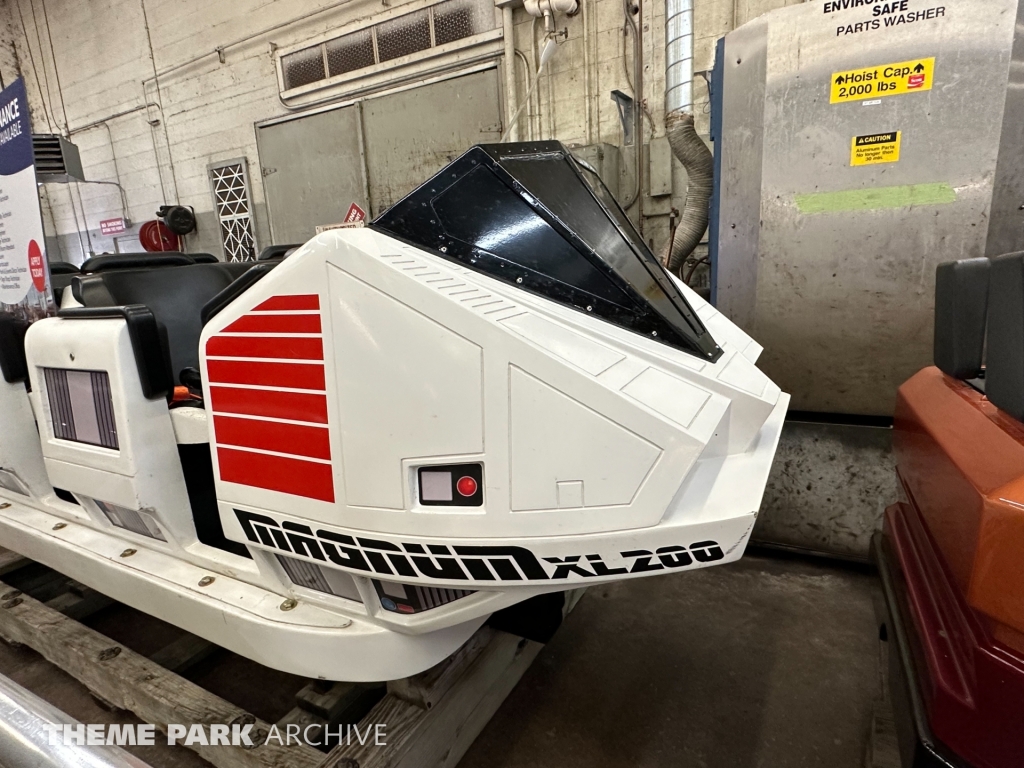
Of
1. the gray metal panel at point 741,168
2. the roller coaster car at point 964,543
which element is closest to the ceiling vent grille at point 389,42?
the gray metal panel at point 741,168

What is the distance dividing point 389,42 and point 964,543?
428cm

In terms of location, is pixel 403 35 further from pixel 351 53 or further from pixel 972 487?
pixel 972 487

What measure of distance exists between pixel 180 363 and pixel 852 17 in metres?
2.41

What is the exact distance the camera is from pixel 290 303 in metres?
0.91

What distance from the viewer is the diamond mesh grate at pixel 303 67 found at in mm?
4133

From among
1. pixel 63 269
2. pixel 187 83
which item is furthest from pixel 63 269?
pixel 187 83

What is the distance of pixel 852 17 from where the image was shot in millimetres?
1725

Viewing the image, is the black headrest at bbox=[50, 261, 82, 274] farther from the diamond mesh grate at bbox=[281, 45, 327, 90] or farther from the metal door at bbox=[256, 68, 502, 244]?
the diamond mesh grate at bbox=[281, 45, 327, 90]

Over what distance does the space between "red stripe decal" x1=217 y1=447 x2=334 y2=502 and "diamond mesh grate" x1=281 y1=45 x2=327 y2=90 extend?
4.08 meters

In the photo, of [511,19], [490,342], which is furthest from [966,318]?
[511,19]

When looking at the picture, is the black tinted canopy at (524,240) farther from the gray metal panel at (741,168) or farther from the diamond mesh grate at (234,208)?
the diamond mesh grate at (234,208)

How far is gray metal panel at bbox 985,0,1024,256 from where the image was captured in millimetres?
1637

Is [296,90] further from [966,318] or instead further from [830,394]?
[966,318]

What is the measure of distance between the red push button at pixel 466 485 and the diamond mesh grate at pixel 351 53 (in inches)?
158
